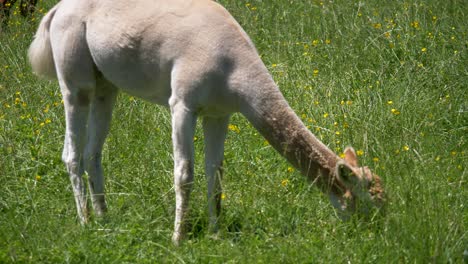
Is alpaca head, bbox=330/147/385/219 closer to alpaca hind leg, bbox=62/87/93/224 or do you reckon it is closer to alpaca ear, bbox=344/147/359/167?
alpaca ear, bbox=344/147/359/167

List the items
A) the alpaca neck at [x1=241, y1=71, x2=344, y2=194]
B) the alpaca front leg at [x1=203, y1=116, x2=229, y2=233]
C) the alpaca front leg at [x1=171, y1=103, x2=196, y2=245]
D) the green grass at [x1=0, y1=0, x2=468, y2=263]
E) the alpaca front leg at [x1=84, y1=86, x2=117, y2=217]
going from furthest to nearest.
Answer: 1. the alpaca front leg at [x1=84, y1=86, x2=117, y2=217]
2. the alpaca front leg at [x1=203, y1=116, x2=229, y2=233]
3. the alpaca front leg at [x1=171, y1=103, x2=196, y2=245]
4. the alpaca neck at [x1=241, y1=71, x2=344, y2=194]
5. the green grass at [x1=0, y1=0, x2=468, y2=263]

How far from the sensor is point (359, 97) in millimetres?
8039

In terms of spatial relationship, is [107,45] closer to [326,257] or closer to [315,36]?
[326,257]

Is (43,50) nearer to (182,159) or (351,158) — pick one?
(182,159)

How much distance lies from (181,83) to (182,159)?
1.59ft

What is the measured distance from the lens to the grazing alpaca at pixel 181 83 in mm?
5730

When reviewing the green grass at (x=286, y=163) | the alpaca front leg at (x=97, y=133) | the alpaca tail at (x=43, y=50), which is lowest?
the green grass at (x=286, y=163)

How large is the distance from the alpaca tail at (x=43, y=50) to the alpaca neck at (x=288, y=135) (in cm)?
170

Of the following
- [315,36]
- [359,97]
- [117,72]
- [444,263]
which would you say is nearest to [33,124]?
[117,72]

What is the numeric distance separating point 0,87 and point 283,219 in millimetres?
3924

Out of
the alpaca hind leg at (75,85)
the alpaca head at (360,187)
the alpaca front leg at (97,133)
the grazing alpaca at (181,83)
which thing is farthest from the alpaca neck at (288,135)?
the alpaca front leg at (97,133)

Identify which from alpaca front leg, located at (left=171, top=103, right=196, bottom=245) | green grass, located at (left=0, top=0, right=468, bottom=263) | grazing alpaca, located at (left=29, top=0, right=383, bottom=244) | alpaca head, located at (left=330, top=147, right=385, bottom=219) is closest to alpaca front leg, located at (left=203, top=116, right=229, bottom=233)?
grazing alpaca, located at (left=29, top=0, right=383, bottom=244)

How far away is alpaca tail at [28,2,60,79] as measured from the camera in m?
6.74

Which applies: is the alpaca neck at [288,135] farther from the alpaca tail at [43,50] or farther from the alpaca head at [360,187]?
the alpaca tail at [43,50]
